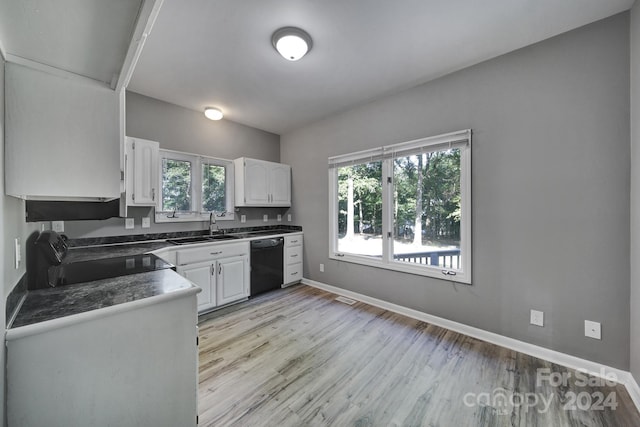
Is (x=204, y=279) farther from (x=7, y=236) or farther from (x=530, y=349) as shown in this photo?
(x=530, y=349)

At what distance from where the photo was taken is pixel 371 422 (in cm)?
148

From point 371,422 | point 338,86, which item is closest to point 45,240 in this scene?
point 371,422

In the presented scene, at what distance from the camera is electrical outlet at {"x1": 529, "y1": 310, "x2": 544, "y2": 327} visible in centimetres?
208

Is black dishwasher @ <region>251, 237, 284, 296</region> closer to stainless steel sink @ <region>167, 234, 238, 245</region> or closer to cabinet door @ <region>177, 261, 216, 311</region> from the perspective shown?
stainless steel sink @ <region>167, 234, 238, 245</region>

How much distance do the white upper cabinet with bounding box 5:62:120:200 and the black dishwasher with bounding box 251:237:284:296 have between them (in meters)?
2.35

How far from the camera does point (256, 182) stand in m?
3.89

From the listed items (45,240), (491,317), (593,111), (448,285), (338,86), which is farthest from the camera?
(338,86)

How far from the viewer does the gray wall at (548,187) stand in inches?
71.3

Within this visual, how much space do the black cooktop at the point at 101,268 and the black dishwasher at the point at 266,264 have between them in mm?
1504

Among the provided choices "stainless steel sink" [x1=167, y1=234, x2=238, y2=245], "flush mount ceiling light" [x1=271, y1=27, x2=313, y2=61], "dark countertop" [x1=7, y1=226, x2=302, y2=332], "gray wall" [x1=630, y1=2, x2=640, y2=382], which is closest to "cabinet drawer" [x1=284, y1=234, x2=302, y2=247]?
"stainless steel sink" [x1=167, y1=234, x2=238, y2=245]

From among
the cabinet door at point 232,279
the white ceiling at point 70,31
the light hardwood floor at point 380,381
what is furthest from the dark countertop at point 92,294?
the cabinet door at point 232,279

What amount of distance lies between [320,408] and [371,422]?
32 centimetres

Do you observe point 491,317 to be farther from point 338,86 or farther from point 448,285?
point 338,86

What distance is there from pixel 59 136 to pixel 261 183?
289 centimetres
